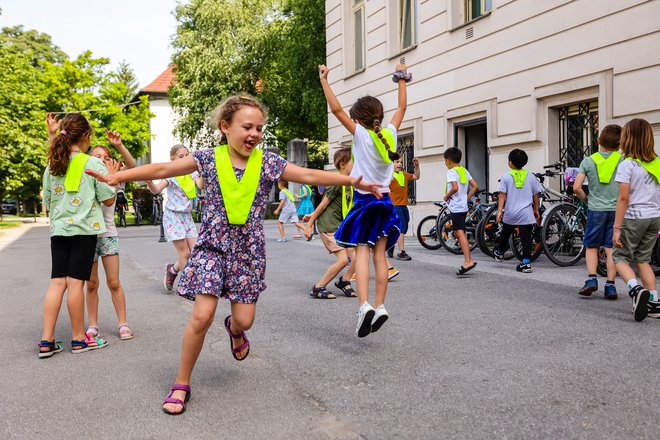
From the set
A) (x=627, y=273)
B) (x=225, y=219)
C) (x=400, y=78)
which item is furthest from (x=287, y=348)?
(x=627, y=273)

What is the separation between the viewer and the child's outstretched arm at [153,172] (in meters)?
3.45

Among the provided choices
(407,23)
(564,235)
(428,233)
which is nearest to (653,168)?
(564,235)

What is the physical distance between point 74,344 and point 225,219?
2.06 meters

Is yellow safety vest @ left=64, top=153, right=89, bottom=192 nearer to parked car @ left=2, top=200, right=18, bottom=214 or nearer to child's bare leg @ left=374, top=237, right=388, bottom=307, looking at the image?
child's bare leg @ left=374, top=237, right=388, bottom=307

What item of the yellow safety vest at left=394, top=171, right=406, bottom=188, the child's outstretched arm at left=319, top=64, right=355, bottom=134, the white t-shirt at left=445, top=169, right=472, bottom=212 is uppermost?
the child's outstretched arm at left=319, top=64, right=355, bottom=134

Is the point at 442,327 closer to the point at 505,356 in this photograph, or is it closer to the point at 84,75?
the point at 505,356

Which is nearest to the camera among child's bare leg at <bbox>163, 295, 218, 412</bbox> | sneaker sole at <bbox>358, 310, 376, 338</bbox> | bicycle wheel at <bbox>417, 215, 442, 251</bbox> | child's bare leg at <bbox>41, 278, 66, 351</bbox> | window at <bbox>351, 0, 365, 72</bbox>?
child's bare leg at <bbox>163, 295, 218, 412</bbox>

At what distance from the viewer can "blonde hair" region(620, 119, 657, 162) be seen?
559cm

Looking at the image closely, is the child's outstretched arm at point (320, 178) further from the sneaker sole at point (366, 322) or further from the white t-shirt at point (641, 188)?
the white t-shirt at point (641, 188)

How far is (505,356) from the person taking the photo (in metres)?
4.34

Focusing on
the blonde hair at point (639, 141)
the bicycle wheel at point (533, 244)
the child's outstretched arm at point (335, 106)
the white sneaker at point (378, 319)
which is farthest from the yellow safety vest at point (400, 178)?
the white sneaker at point (378, 319)

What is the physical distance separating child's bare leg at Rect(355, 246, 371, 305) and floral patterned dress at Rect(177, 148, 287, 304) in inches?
53.1

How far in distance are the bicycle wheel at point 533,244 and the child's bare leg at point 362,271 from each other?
15.9 ft

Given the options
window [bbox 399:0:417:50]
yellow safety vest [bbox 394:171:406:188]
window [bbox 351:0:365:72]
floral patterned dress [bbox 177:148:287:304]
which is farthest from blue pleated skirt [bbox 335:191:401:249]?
window [bbox 351:0:365:72]
